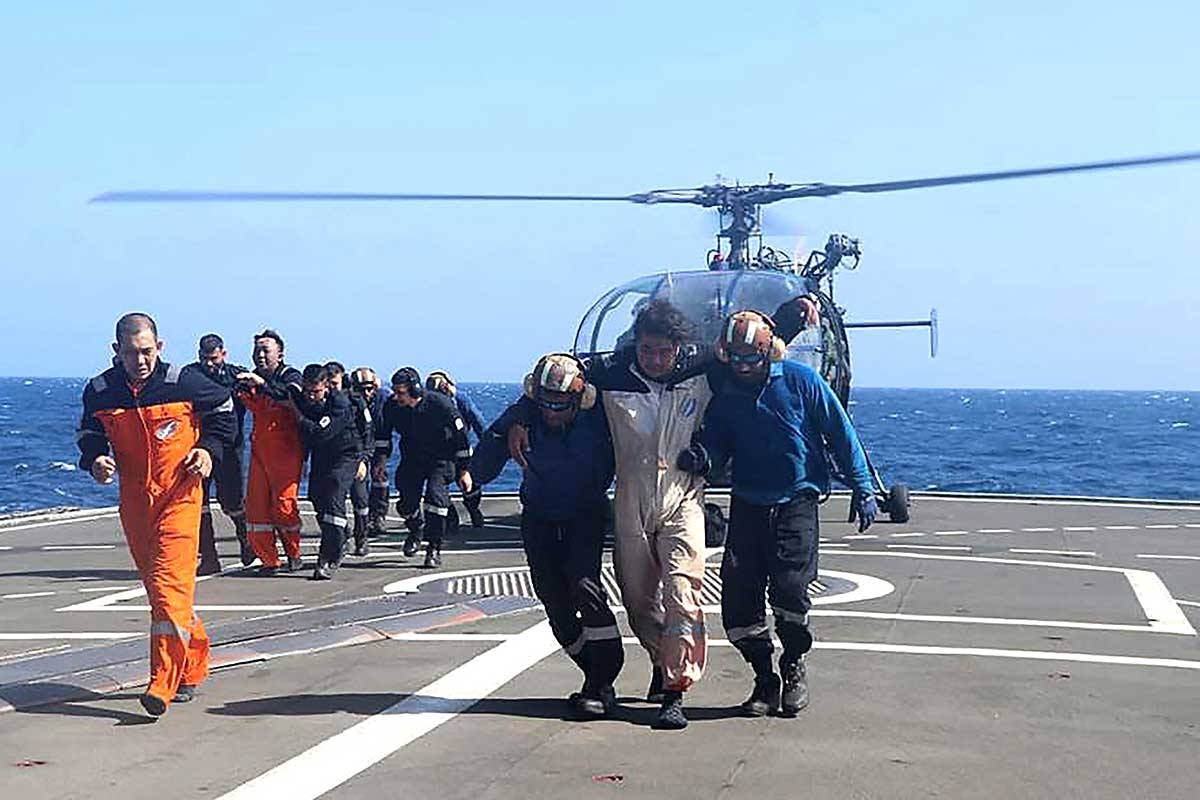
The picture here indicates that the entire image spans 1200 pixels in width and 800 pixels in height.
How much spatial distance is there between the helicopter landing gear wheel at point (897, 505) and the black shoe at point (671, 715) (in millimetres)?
9989

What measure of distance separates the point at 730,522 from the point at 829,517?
10.6 meters

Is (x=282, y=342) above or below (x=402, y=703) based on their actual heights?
above

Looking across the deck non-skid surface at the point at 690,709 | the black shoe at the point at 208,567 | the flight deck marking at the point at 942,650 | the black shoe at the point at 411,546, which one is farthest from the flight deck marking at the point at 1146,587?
the black shoe at the point at 208,567

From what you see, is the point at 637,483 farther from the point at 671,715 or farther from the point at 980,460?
the point at 980,460

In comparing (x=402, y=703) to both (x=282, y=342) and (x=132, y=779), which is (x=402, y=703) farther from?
(x=282, y=342)

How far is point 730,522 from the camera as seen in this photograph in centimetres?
719

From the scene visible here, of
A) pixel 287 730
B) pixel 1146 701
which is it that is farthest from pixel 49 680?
pixel 1146 701

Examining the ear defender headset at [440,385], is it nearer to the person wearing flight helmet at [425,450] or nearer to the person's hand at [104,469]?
the person wearing flight helmet at [425,450]

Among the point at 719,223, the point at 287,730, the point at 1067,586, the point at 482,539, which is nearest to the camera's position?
the point at 287,730

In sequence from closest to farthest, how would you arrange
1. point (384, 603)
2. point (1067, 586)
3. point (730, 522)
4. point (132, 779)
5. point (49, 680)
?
point (132, 779)
point (730, 522)
point (49, 680)
point (384, 603)
point (1067, 586)

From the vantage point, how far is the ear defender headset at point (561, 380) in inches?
276

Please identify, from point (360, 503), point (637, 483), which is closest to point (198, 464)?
point (637, 483)

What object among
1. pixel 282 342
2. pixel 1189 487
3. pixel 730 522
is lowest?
pixel 1189 487

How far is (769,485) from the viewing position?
705cm
